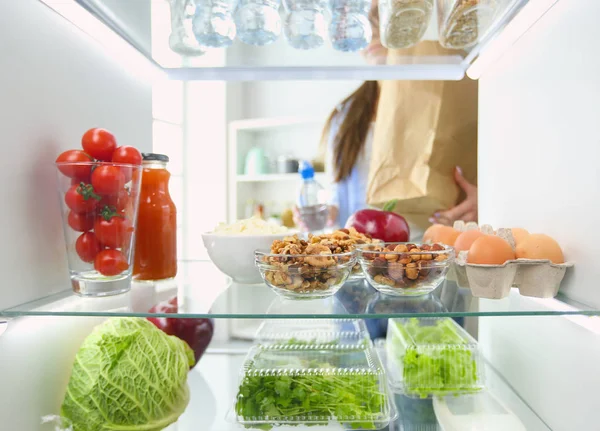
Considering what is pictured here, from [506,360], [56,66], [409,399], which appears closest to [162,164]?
[56,66]

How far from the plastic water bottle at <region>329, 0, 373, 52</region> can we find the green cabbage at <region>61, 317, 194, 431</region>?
571mm

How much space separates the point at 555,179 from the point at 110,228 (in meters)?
0.56

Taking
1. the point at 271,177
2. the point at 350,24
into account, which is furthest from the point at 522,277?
the point at 271,177

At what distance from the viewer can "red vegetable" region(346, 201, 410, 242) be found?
1.08 m

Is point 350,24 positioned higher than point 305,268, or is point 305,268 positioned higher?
point 350,24

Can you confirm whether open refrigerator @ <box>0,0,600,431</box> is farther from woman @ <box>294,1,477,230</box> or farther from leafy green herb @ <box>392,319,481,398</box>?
woman @ <box>294,1,477,230</box>

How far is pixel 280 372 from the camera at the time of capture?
66cm

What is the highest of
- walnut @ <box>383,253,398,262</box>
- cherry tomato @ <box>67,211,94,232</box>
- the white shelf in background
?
the white shelf in background

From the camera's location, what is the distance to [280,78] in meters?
0.87

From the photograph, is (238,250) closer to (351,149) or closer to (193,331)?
(193,331)

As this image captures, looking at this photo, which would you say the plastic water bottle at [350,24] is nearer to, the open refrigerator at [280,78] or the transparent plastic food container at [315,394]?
the open refrigerator at [280,78]

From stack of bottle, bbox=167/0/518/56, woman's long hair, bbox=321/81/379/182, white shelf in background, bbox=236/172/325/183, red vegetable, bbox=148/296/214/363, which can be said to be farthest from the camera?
white shelf in background, bbox=236/172/325/183

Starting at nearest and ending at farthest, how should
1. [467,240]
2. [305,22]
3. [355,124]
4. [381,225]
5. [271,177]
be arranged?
[467,240]
[305,22]
[381,225]
[355,124]
[271,177]

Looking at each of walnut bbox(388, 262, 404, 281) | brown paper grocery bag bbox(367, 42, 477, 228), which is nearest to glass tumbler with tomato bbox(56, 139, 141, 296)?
walnut bbox(388, 262, 404, 281)
